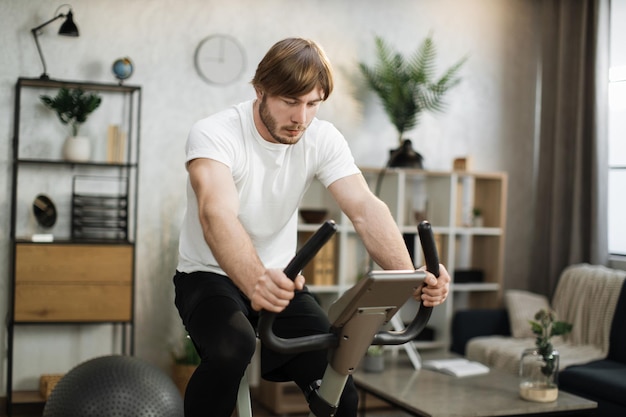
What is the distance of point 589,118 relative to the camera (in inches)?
213

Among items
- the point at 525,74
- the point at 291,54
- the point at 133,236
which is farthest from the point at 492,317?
the point at 291,54

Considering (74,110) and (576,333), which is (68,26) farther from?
(576,333)

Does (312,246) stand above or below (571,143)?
below

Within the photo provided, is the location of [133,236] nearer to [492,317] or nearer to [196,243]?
[492,317]

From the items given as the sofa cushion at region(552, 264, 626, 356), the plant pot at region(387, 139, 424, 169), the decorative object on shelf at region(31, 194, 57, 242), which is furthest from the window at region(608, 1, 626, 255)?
the decorative object on shelf at region(31, 194, 57, 242)

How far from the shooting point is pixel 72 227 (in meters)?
4.76

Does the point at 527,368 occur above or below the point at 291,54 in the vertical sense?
below

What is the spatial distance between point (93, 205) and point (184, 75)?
3.11 feet

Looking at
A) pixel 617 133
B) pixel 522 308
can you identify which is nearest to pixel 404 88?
pixel 617 133

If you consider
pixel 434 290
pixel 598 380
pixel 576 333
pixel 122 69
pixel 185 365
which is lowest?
pixel 185 365

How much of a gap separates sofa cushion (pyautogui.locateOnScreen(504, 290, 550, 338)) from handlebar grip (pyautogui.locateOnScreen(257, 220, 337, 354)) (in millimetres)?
3416

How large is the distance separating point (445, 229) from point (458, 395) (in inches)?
63.8

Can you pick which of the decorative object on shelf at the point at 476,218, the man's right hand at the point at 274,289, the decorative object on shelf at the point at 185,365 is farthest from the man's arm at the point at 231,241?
the decorative object on shelf at the point at 476,218

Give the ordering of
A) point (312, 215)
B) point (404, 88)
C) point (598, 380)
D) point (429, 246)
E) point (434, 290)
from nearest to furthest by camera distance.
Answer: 1. point (429, 246)
2. point (434, 290)
3. point (598, 380)
4. point (312, 215)
5. point (404, 88)
